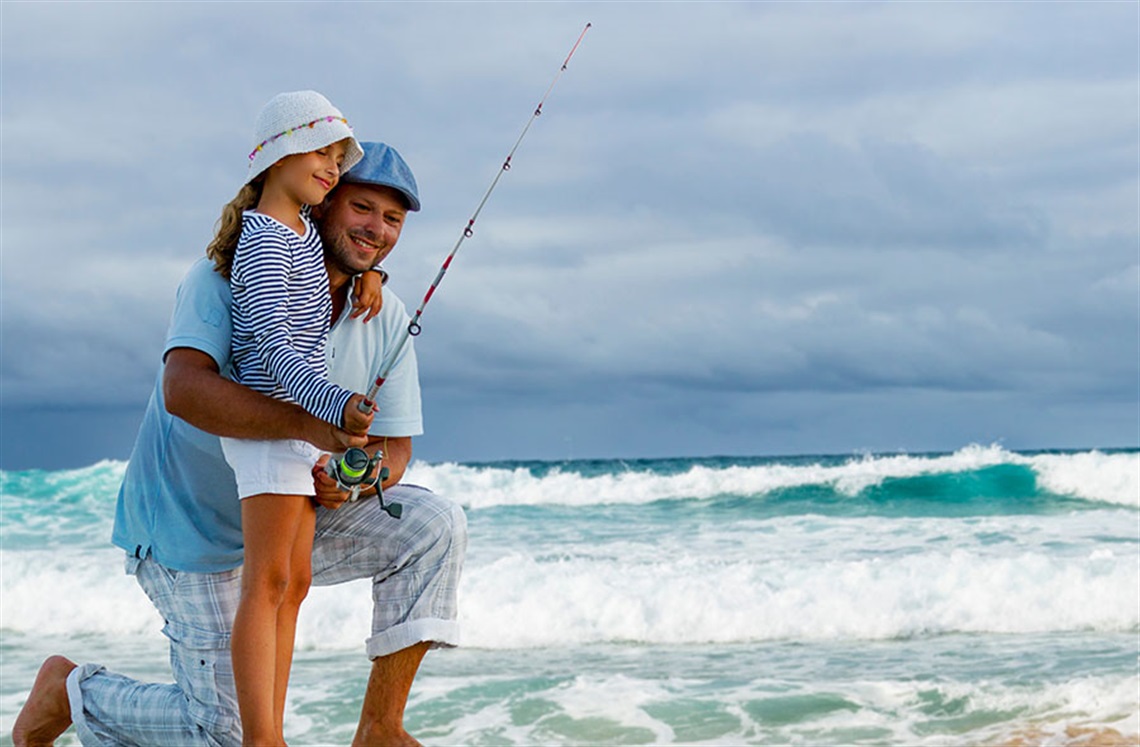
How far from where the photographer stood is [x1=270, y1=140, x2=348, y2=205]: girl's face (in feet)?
9.65

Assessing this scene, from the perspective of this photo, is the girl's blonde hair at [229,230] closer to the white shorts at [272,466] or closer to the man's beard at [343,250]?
the man's beard at [343,250]

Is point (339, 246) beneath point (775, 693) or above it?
above

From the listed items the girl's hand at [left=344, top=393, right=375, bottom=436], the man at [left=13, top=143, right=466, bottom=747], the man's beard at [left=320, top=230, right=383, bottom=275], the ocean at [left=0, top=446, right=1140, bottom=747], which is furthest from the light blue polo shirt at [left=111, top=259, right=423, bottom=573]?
the ocean at [left=0, top=446, right=1140, bottom=747]

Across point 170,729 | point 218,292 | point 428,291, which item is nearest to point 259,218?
point 218,292

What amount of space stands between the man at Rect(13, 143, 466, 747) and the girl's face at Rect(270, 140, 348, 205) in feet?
0.48

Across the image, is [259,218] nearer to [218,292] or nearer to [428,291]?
[218,292]

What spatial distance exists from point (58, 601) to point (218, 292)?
7807 millimetres

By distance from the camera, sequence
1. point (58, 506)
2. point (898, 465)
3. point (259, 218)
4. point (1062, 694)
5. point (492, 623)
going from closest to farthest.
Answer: point (259, 218), point (1062, 694), point (492, 623), point (58, 506), point (898, 465)

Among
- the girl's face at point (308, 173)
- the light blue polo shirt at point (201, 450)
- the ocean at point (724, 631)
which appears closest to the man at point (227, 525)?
the light blue polo shirt at point (201, 450)

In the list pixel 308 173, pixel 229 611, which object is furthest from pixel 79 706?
pixel 308 173

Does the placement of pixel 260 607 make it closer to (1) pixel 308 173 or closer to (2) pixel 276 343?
(2) pixel 276 343

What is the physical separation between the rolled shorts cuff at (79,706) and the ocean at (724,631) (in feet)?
7.43

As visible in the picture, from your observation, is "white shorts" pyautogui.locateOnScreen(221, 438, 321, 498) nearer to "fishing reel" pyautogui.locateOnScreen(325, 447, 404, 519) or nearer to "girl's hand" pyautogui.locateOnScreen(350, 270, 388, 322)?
"fishing reel" pyautogui.locateOnScreen(325, 447, 404, 519)

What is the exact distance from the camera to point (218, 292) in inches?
115
